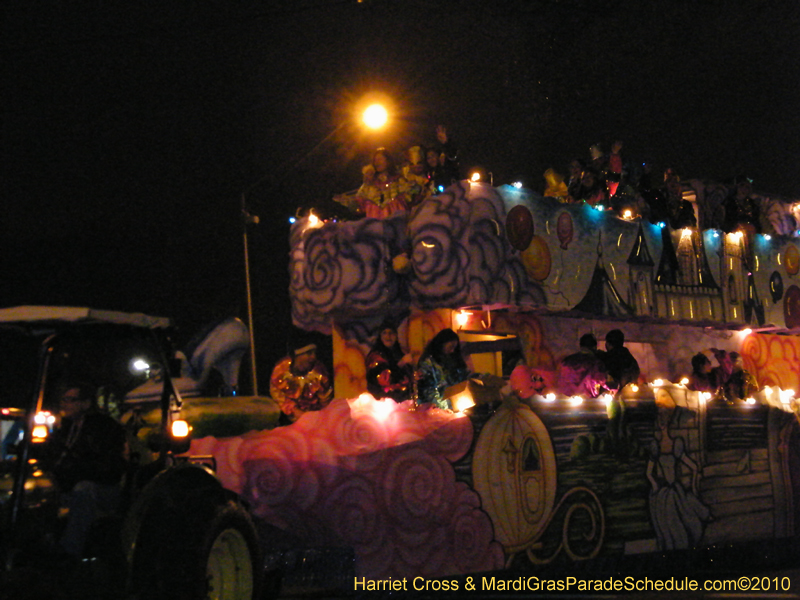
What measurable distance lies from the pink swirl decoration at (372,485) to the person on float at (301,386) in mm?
1866

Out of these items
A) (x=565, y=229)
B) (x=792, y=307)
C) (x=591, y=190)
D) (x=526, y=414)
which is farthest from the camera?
(x=792, y=307)

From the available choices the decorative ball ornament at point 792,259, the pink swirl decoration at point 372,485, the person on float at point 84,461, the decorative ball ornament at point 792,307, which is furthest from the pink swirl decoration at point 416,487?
the decorative ball ornament at point 792,259

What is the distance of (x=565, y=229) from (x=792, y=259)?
231 inches

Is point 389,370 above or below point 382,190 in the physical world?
below

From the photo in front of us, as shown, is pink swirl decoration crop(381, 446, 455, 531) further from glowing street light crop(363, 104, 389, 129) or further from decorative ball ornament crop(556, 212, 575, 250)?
glowing street light crop(363, 104, 389, 129)

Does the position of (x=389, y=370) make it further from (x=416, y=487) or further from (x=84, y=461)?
(x=84, y=461)

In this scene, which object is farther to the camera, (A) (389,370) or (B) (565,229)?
(B) (565,229)

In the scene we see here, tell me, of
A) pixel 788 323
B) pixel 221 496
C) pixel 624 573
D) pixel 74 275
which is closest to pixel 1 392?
pixel 221 496

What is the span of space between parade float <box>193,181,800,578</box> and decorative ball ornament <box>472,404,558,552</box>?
0.02 m

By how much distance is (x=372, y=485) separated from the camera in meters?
8.98

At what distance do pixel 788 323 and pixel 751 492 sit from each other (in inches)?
145

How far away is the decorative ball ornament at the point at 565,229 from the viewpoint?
463 inches

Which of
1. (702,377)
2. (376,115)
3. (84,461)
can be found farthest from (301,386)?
(702,377)

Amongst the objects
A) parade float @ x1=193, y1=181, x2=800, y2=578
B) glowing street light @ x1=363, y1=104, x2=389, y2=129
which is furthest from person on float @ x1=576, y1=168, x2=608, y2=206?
glowing street light @ x1=363, y1=104, x2=389, y2=129
